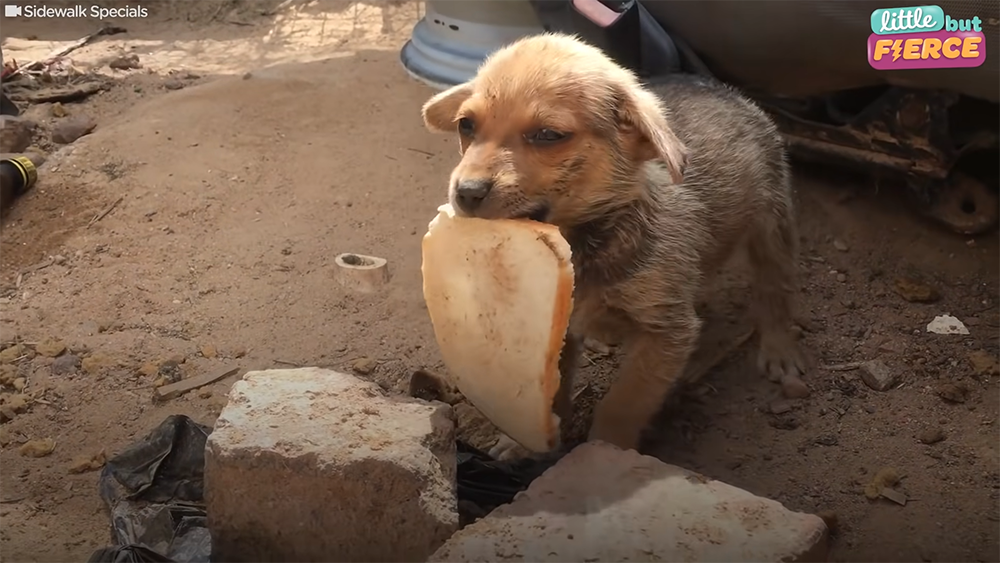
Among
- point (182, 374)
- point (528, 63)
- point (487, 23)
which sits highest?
point (528, 63)

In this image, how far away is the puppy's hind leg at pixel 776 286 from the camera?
3758mm

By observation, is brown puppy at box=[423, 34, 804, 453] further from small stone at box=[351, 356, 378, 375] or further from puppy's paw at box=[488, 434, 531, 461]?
small stone at box=[351, 356, 378, 375]

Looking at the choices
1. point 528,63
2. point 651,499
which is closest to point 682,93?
point 528,63

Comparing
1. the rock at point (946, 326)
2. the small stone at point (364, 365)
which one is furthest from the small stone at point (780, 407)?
the small stone at point (364, 365)

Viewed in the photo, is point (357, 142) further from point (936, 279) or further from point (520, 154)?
point (936, 279)

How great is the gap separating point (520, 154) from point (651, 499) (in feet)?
3.45

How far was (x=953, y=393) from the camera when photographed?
3.43m

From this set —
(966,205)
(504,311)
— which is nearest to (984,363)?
(966,205)

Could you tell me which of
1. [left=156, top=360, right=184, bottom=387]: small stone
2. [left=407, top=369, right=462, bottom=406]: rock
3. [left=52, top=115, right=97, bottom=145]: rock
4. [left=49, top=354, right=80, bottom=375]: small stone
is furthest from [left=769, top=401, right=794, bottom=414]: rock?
[left=52, top=115, right=97, bottom=145]: rock

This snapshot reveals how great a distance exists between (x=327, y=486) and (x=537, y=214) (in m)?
1.00

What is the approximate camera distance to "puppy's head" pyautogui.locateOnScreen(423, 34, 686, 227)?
2668mm

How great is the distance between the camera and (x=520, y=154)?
8.88 feet

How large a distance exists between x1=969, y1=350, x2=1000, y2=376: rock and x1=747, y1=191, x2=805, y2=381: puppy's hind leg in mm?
648

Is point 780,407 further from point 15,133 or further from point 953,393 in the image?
point 15,133
